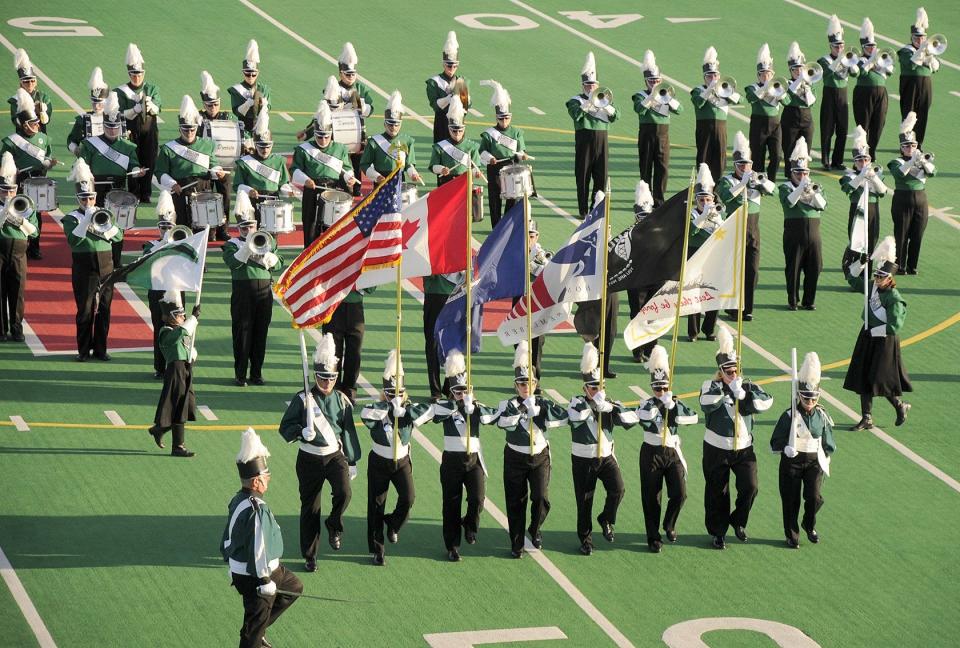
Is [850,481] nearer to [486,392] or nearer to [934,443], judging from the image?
[934,443]

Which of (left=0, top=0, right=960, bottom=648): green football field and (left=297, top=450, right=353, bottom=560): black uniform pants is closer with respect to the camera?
(left=0, top=0, right=960, bottom=648): green football field

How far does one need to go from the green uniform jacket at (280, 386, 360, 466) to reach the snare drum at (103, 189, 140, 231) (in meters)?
7.09

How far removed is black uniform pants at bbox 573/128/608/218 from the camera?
28438 millimetres

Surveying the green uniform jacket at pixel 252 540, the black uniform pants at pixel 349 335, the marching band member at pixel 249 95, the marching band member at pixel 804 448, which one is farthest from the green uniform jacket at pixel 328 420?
the marching band member at pixel 249 95

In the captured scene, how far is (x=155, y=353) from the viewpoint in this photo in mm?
22781

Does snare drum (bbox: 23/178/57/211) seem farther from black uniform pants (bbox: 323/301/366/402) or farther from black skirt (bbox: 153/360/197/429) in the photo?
black skirt (bbox: 153/360/197/429)

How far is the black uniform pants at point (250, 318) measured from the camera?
72.8ft

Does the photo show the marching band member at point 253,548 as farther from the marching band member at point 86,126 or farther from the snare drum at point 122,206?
the marching band member at point 86,126

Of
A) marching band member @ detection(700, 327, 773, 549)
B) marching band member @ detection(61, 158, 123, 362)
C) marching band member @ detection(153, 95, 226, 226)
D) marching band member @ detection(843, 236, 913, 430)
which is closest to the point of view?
marching band member @ detection(700, 327, 773, 549)

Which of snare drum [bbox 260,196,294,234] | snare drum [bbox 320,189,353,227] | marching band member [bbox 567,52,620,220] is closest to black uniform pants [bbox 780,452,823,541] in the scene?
snare drum [bbox 320,189,353,227]

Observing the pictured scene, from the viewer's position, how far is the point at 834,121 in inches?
1248

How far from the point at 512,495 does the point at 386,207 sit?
115 inches

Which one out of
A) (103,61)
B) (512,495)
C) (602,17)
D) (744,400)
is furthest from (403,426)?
(602,17)

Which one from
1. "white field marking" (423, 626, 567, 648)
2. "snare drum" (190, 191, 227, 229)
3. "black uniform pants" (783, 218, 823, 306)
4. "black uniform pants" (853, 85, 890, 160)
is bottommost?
"white field marking" (423, 626, 567, 648)
